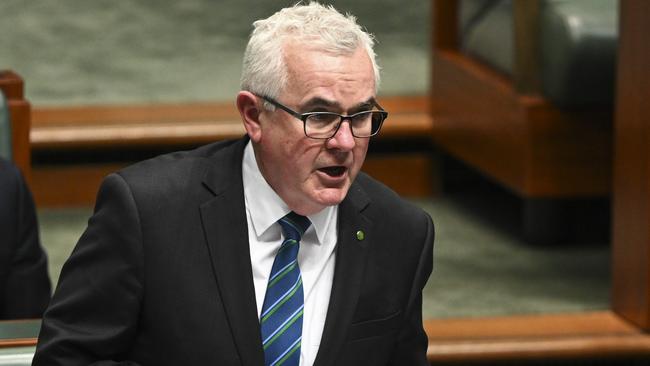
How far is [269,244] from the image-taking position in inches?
34.2

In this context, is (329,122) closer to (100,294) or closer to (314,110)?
(314,110)

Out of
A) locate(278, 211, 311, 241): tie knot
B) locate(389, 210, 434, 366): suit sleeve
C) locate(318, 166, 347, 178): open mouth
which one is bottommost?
locate(389, 210, 434, 366): suit sleeve

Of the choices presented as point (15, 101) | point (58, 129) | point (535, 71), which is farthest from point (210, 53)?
point (15, 101)

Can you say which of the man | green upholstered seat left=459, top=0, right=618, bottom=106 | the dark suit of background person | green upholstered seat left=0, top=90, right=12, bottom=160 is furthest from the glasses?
green upholstered seat left=459, top=0, right=618, bottom=106

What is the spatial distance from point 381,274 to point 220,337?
0.36 ft

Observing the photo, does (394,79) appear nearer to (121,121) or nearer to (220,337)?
(121,121)

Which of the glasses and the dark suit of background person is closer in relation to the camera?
the glasses

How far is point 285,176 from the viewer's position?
2.74 feet

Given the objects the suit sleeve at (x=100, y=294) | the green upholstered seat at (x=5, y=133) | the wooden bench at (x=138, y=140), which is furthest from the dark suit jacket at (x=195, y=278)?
the wooden bench at (x=138, y=140)

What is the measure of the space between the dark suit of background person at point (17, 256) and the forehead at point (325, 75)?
47 centimetres

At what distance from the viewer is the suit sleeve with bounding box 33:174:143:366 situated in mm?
813

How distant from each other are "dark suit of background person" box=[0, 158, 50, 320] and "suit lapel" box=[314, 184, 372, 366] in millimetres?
420

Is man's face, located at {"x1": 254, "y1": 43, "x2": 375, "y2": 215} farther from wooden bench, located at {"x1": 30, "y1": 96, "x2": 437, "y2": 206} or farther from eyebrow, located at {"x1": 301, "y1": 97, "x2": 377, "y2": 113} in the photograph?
wooden bench, located at {"x1": 30, "y1": 96, "x2": 437, "y2": 206}

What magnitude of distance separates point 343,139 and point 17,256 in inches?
19.7
